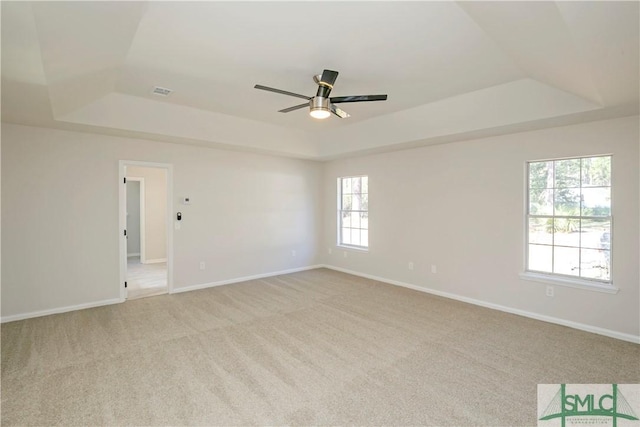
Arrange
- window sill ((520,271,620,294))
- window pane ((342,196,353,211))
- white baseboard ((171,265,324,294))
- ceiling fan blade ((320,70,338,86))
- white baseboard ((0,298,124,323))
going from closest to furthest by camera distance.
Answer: ceiling fan blade ((320,70,338,86)), window sill ((520,271,620,294)), white baseboard ((0,298,124,323)), white baseboard ((171,265,324,294)), window pane ((342,196,353,211))

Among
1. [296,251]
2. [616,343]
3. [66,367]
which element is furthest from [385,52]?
[296,251]

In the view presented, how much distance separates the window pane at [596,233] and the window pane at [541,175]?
622 millimetres

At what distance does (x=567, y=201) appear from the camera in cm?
395

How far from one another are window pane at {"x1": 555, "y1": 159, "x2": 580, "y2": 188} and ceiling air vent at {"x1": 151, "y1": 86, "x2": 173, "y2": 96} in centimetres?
497

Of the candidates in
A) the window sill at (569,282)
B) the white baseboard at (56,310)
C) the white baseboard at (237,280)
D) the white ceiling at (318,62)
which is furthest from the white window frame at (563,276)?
the white baseboard at (56,310)

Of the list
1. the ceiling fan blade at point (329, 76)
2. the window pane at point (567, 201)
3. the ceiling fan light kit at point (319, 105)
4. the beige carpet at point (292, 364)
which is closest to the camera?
the beige carpet at point (292, 364)

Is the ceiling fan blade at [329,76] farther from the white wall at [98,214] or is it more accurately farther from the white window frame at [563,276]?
the white wall at [98,214]

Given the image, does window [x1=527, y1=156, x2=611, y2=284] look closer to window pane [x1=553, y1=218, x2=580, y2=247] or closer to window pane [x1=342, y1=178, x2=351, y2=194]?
window pane [x1=553, y1=218, x2=580, y2=247]

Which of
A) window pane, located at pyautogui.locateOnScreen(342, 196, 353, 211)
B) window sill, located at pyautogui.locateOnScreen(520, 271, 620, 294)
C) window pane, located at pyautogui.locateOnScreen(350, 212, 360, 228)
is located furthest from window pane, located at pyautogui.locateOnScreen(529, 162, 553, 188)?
window pane, located at pyautogui.locateOnScreen(342, 196, 353, 211)

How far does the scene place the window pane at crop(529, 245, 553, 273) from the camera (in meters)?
4.14

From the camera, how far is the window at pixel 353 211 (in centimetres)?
654

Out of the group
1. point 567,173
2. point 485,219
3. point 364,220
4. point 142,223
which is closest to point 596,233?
point 567,173

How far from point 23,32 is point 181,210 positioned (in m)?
3.64

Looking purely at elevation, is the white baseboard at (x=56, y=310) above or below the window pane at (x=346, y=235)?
below
